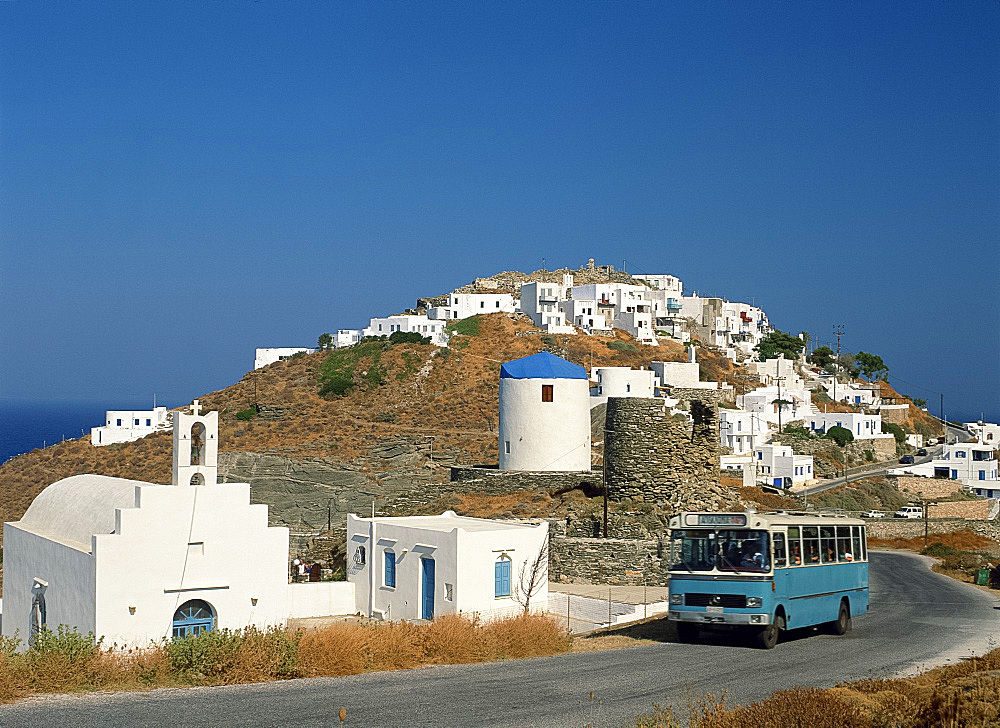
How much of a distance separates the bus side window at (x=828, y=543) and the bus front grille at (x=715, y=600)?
7.79 feet

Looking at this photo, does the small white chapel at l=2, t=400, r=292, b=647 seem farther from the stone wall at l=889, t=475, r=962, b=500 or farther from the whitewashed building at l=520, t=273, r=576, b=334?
the whitewashed building at l=520, t=273, r=576, b=334

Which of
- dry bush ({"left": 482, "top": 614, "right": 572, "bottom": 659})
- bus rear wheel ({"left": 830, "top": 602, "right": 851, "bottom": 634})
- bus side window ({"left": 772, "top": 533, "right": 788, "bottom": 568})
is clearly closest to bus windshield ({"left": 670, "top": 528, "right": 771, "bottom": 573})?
bus side window ({"left": 772, "top": 533, "right": 788, "bottom": 568})

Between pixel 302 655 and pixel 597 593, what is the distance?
549 inches

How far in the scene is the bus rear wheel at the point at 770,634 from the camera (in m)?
16.7

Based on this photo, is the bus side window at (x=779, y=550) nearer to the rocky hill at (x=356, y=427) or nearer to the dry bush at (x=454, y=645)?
the dry bush at (x=454, y=645)

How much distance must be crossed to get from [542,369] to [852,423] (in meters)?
55.3

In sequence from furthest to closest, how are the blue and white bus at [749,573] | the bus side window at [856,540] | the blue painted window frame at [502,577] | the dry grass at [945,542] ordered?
the dry grass at [945,542]
the blue painted window frame at [502,577]
the bus side window at [856,540]
the blue and white bus at [749,573]

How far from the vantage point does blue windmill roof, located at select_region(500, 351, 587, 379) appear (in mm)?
39625

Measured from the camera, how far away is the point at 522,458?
129 feet

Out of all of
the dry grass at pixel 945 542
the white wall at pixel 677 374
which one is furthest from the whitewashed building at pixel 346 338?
the dry grass at pixel 945 542

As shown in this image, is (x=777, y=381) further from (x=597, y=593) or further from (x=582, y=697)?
(x=582, y=697)

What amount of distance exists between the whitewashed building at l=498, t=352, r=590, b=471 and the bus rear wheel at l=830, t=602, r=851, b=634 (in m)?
20.4

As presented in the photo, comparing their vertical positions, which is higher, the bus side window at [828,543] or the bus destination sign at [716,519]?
the bus destination sign at [716,519]

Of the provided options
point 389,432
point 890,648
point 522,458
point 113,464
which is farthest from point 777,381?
point 890,648
